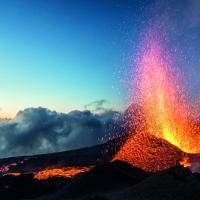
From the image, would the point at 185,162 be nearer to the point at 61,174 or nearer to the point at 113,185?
the point at 113,185

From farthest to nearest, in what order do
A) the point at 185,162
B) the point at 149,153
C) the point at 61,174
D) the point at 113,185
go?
the point at 61,174, the point at 149,153, the point at 185,162, the point at 113,185

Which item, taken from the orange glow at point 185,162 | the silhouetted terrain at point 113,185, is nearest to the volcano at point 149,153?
the orange glow at point 185,162

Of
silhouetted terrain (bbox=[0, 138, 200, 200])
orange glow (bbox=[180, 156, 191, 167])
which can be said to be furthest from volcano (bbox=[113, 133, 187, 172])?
silhouetted terrain (bbox=[0, 138, 200, 200])

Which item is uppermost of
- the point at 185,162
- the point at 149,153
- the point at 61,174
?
the point at 149,153

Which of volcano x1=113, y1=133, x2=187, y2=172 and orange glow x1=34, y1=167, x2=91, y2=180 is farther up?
volcano x1=113, y1=133, x2=187, y2=172

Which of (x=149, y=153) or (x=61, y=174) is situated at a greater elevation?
(x=149, y=153)

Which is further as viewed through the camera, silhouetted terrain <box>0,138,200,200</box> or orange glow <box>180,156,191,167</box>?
orange glow <box>180,156,191,167</box>

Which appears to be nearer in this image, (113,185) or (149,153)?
(113,185)

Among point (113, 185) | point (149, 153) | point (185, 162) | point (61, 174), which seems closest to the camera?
point (113, 185)

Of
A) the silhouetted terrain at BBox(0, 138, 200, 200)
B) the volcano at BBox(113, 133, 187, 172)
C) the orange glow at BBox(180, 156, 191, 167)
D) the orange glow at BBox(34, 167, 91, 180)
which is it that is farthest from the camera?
the orange glow at BBox(34, 167, 91, 180)

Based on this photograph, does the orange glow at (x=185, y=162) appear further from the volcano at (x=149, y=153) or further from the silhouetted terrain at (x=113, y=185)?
the silhouetted terrain at (x=113, y=185)


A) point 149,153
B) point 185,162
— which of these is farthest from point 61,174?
point 185,162

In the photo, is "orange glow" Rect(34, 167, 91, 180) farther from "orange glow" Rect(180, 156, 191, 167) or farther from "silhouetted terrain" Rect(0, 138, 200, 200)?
"orange glow" Rect(180, 156, 191, 167)

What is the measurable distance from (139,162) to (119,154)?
12.1 meters
